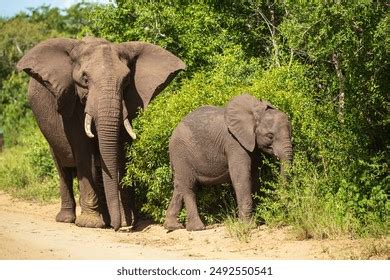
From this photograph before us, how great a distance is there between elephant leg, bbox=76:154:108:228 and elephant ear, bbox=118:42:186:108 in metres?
1.13

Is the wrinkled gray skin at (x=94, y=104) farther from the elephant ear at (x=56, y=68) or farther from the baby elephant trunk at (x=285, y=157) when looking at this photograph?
the baby elephant trunk at (x=285, y=157)

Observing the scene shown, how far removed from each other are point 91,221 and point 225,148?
2214 mm

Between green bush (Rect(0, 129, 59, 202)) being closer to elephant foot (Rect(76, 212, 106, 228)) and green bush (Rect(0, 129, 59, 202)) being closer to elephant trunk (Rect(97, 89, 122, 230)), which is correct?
elephant foot (Rect(76, 212, 106, 228))

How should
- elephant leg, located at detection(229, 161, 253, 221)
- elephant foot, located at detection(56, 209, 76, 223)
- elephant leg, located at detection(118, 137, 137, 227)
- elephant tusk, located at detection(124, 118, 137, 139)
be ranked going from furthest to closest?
1. elephant foot, located at detection(56, 209, 76, 223)
2. elephant leg, located at detection(118, 137, 137, 227)
3. elephant tusk, located at detection(124, 118, 137, 139)
4. elephant leg, located at detection(229, 161, 253, 221)

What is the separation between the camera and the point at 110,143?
11398 mm

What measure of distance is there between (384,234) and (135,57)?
4725 millimetres

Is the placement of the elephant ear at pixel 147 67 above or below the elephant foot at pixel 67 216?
above

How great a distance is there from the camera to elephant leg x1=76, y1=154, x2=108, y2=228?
12.2 meters

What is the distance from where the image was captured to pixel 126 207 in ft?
39.8

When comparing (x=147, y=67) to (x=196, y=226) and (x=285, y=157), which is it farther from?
(x=285, y=157)

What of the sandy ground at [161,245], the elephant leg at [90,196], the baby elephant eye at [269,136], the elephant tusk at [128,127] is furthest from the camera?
the elephant leg at [90,196]

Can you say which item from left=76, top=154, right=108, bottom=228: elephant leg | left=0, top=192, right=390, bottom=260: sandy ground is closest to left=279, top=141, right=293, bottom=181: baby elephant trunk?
left=0, top=192, right=390, bottom=260: sandy ground

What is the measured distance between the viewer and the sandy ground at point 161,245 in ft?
30.2

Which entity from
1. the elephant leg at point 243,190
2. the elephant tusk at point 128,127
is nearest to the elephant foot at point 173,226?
the elephant leg at point 243,190
